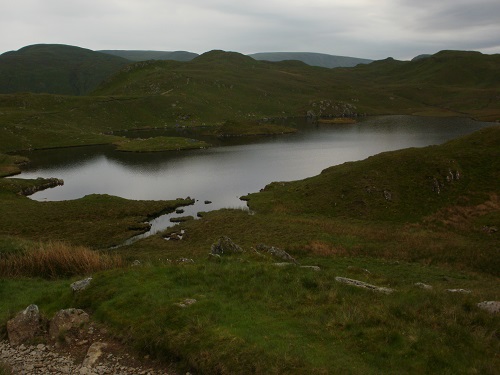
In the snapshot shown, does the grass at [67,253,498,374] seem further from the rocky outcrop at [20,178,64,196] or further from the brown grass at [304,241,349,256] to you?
the rocky outcrop at [20,178,64,196]

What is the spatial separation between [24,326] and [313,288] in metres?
14.5

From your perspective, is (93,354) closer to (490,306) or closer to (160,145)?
(490,306)

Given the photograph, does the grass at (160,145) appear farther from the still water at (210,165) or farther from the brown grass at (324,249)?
the brown grass at (324,249)

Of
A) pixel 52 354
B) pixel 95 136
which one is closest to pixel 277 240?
pixel 52 354

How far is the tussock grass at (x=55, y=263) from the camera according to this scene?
27656 mm

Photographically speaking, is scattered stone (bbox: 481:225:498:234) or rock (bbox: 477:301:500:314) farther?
scattered stone (bbox: 481:225:498:234)

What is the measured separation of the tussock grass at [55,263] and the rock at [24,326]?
9253 millimetres

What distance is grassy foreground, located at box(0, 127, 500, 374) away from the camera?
46.2 feet

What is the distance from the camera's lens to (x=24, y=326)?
17.6 metres

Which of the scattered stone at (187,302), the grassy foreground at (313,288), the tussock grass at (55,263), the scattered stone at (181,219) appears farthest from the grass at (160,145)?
the scattered stone at (187,302)

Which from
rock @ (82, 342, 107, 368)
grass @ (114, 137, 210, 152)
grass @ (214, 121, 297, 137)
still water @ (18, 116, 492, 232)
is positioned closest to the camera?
rock @ (82, 342, 107, 368)

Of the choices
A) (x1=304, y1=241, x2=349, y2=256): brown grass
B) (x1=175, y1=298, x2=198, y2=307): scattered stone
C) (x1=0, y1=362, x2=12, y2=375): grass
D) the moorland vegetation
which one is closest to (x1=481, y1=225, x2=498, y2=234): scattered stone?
the moorland vegetation

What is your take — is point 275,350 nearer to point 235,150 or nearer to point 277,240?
point 277,240

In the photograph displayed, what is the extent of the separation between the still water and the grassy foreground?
1875 cm
